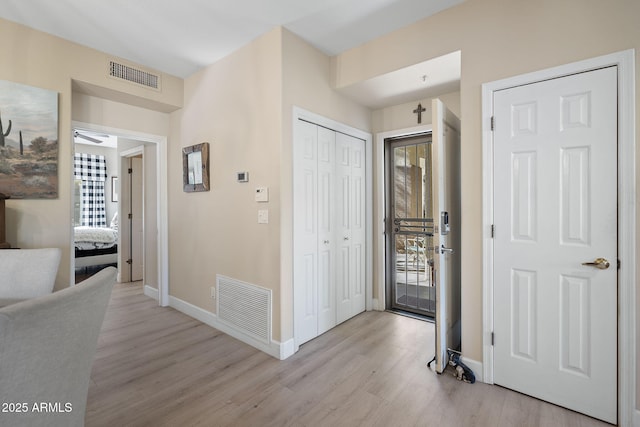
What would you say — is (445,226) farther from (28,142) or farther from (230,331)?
(28,142)

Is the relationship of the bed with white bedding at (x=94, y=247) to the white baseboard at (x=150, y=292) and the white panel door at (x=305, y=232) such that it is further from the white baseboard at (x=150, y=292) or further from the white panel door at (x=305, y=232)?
the white panel door at (x=305, y=232)

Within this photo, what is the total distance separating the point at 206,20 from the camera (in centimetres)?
249

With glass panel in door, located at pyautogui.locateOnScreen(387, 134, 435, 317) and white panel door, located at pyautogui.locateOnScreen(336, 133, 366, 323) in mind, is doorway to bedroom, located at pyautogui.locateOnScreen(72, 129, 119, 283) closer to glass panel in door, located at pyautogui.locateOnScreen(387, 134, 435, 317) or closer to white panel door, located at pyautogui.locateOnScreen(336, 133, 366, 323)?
white panel door, located at pyautogui.locateOnScreen(336, 133, 366, 323)

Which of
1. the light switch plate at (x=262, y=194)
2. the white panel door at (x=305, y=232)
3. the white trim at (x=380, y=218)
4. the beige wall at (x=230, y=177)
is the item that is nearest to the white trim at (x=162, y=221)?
the beige wall at (x=230, y=177)

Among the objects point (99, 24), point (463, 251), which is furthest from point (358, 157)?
point (99, 24)

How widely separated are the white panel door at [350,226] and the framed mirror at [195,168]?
1432mm

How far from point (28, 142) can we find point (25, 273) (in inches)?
63.2

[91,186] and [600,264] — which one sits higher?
[91,186]

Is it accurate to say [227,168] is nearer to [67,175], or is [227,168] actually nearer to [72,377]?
[67,175]

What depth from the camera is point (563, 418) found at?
5.83 ft

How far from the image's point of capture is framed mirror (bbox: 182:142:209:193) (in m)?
3.24

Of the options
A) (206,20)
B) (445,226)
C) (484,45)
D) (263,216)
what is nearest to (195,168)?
(263,216)

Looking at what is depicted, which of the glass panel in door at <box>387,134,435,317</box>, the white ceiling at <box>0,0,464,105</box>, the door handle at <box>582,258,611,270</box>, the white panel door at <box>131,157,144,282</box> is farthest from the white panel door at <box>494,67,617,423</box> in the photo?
the white panel door at <box>131,157,144,282</box>

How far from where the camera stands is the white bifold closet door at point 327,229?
2.73 m
